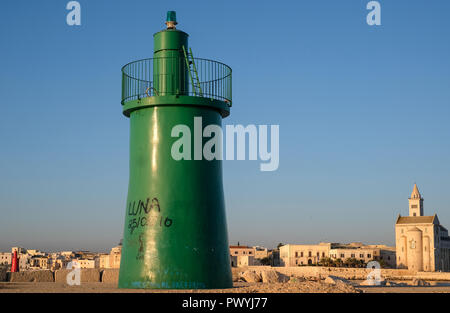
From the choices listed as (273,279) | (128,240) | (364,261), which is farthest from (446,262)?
(128,240)

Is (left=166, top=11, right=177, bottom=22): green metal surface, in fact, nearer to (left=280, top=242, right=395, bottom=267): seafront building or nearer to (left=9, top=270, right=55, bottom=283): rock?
(left=9, top=270, right=55, bottom=283): rock

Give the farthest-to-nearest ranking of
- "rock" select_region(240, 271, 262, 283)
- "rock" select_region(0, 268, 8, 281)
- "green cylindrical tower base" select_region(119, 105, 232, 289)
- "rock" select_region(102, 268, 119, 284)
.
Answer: "rock" select_region(240, 271, 262, 283) < "rock" select_region(0, 268, 8, 281) < "rock" select_region(102, 268, 119, 284) < "green cylindrical tower base" select_region(119, 105, 232, 289)

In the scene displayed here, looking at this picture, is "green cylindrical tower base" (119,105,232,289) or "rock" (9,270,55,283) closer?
"green cylindrical tower base" (119,105,232,289)

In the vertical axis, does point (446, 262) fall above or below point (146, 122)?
below

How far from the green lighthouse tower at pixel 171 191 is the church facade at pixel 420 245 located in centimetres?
11617

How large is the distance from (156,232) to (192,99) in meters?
3.13

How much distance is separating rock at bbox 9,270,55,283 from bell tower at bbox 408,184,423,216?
467ft

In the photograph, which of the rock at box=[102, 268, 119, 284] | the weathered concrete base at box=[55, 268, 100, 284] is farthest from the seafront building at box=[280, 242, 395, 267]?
the rock at box=[102, 268, 119, 284]

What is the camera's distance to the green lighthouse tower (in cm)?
1434

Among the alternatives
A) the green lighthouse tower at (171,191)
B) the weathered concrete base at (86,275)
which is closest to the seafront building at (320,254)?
the weathered concrete base at (86,275)

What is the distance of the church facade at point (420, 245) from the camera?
127 m

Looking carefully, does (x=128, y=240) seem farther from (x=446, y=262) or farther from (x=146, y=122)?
(x=446, y=262)
